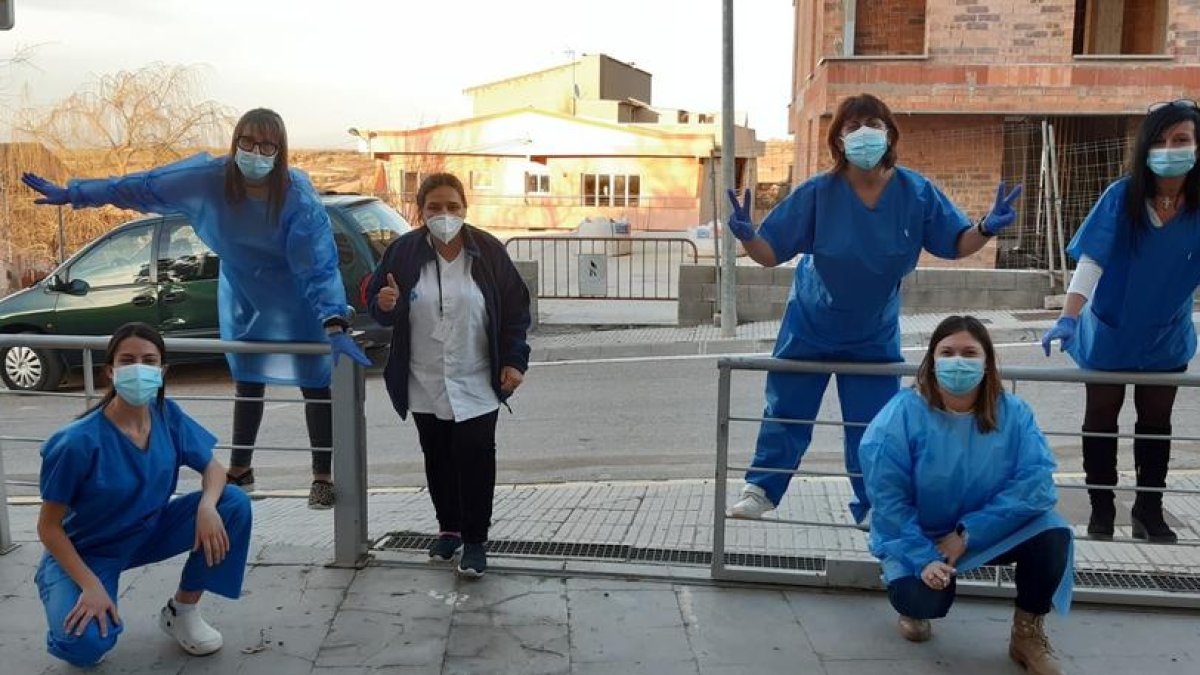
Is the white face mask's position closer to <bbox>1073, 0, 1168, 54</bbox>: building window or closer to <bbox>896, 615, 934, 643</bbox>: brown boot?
<bbox>896, 615, 934, 643</bbox>: brown boot

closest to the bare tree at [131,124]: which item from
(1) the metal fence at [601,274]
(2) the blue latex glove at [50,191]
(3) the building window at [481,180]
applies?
(1) the metal fence at [601,274]

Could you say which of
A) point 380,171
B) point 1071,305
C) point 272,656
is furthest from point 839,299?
point 380,171

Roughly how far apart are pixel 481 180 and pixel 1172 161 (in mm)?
33136

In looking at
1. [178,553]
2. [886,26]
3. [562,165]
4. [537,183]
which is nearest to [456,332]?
[178,553]

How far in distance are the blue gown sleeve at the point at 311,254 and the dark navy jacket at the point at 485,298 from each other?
30 centimetres

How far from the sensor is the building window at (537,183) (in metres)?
35.7

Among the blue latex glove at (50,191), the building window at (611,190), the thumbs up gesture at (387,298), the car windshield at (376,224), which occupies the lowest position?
the thumbs up gesture at (387,298)

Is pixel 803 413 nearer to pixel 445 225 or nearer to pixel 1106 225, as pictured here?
pixel 1106 225

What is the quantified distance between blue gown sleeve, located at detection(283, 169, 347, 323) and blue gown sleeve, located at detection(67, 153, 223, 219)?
0.41m

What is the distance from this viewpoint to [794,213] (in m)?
4.04

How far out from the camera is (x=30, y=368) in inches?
377

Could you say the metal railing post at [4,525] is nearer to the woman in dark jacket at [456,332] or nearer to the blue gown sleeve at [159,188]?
the blue gown sleeve at [159,188]

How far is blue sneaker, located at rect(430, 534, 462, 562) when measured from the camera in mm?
4145

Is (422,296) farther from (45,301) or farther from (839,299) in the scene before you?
(45,301)
